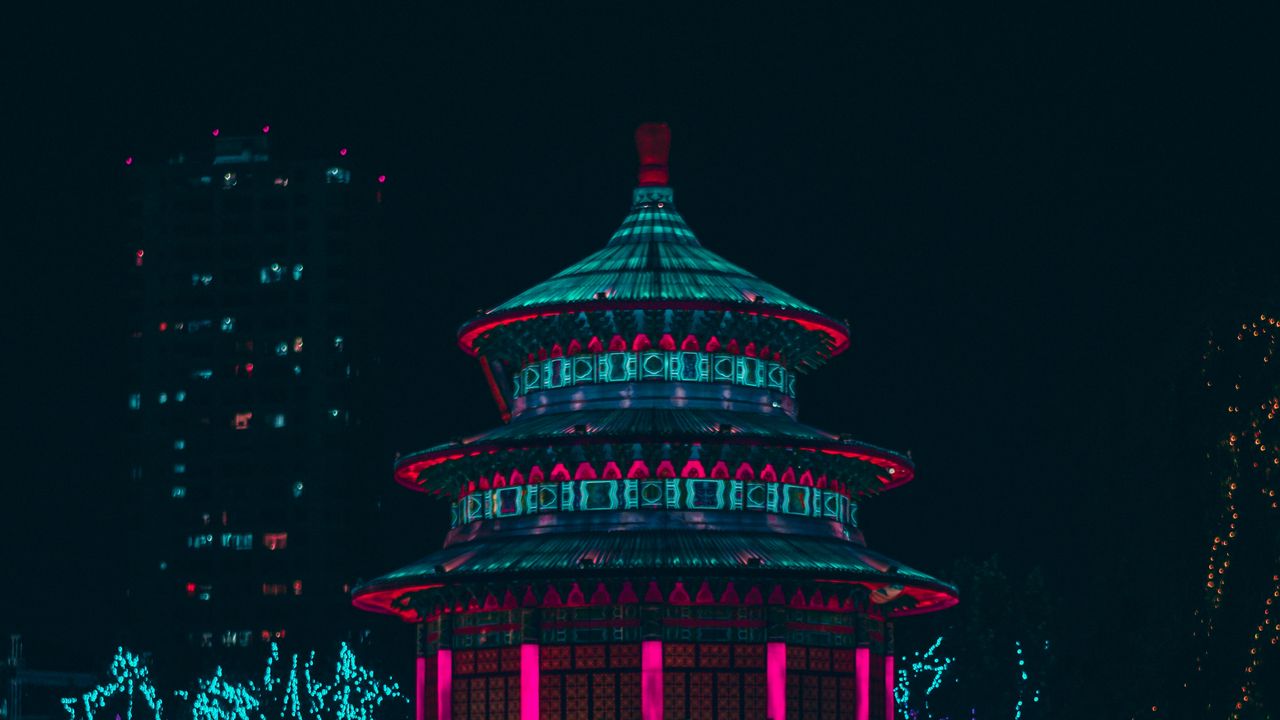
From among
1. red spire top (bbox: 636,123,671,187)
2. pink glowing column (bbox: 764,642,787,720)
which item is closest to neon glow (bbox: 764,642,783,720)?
pink glowing column (bbox: 764,642,787,720)

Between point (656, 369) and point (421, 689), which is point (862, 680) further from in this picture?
point (421, 689)

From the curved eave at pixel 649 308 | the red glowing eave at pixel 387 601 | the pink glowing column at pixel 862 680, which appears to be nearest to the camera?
the pink glowing column at pixel 862 680

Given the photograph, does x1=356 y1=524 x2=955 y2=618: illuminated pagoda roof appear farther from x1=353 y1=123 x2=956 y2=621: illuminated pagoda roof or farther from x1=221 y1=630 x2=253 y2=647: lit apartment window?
x1=221 y1=630 x2=253 y2=647: lit apartment window

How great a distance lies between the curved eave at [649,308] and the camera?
8769cm

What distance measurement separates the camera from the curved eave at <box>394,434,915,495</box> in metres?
84.1

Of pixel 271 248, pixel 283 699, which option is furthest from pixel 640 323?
pixel 271 248

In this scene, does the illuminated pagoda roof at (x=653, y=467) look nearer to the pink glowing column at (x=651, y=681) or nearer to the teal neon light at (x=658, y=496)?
the teal neon light at (x=658, y=496)

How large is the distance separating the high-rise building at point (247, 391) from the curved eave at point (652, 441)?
86.0 meters

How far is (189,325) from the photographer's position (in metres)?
191

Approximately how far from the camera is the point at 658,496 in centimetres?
8544

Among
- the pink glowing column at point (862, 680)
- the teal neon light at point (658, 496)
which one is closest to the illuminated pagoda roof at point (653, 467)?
the teal neon light at point (658, 496)

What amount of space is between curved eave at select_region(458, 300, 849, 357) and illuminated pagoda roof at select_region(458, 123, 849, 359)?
35 mm

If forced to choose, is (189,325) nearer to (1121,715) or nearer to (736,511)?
(736,511)

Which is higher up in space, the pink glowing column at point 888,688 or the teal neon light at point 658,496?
the teal neon light at point 658,496
